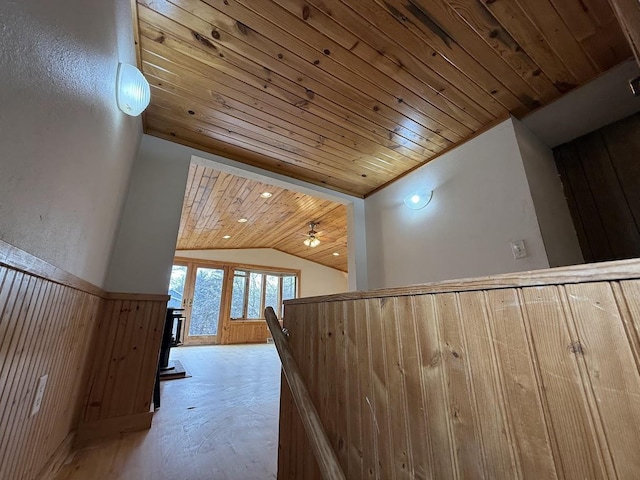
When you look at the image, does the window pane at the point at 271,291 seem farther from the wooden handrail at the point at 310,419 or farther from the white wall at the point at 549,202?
the white wall at the point at 549,202

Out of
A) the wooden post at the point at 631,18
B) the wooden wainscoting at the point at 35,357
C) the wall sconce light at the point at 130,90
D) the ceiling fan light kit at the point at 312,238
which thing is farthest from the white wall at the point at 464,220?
the wooden wainscoting at the point at 35,357

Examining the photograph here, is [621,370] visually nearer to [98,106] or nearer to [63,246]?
[63,246]

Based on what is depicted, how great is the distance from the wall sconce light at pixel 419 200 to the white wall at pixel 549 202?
78 centimetres

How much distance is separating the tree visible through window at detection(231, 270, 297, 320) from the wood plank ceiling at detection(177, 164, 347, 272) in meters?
0.95

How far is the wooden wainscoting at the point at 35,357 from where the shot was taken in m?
0.81

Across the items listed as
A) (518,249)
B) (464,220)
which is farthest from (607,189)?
(464,220)

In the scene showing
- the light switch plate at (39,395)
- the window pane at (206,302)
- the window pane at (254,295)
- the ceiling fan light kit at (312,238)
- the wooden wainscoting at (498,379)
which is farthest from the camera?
the window pane at (254,295)

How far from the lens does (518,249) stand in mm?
1888

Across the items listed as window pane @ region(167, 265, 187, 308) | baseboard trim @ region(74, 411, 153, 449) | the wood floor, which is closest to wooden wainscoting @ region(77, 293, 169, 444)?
baseboard trim @ region(74, 411, 153, 449)

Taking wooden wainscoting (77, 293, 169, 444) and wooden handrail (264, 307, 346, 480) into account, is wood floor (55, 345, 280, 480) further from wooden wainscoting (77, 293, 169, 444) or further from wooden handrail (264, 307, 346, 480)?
wooden handrail (264, 307, 346, 480)

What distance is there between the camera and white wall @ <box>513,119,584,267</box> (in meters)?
1.85

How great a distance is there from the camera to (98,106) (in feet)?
3.93

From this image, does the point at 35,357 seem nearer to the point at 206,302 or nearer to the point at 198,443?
the point at 198,443

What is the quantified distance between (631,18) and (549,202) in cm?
167
